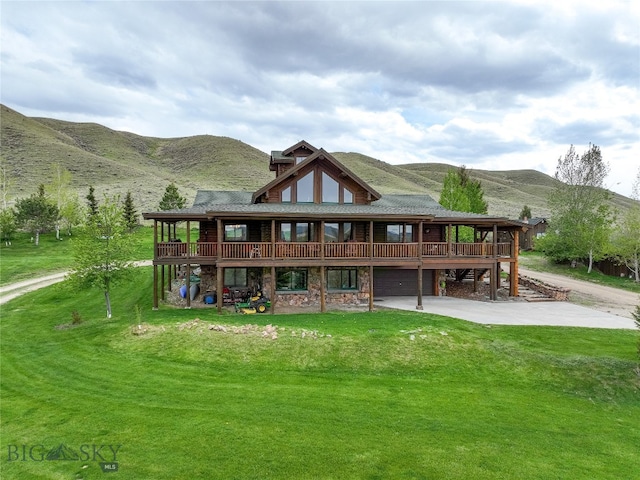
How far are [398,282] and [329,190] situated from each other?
7.18 meters

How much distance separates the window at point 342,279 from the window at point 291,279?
1.42m

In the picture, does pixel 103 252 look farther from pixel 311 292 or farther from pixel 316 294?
pixel 316 294

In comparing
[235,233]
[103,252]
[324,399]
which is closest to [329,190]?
[235,233]

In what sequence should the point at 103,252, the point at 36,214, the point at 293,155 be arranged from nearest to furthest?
the point at 103,252 → the point at 293,155 → the point at 36,214

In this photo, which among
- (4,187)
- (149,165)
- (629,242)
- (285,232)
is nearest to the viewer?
(285,232)

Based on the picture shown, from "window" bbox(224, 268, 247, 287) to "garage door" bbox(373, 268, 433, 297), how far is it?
25.8 ft

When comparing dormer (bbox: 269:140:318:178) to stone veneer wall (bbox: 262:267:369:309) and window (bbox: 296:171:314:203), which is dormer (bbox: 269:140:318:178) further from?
stone veneer wall (bbox: 262:267:369:309)

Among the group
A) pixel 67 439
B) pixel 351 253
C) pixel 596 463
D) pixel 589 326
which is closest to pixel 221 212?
pixel 351 253

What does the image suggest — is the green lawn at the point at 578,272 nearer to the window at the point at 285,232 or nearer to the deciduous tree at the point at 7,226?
the window at the point at 285,232

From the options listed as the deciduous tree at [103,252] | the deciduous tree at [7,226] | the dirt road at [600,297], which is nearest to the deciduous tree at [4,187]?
the deciduous tree at [7,226]

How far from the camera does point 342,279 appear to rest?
64.0ft

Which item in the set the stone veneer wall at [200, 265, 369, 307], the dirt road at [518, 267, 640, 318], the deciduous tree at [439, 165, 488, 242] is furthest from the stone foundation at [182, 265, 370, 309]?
the deciduous tree at [439, 165, 488, 242]

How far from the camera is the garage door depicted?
21.7 meters

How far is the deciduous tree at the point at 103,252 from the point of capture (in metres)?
15.2
